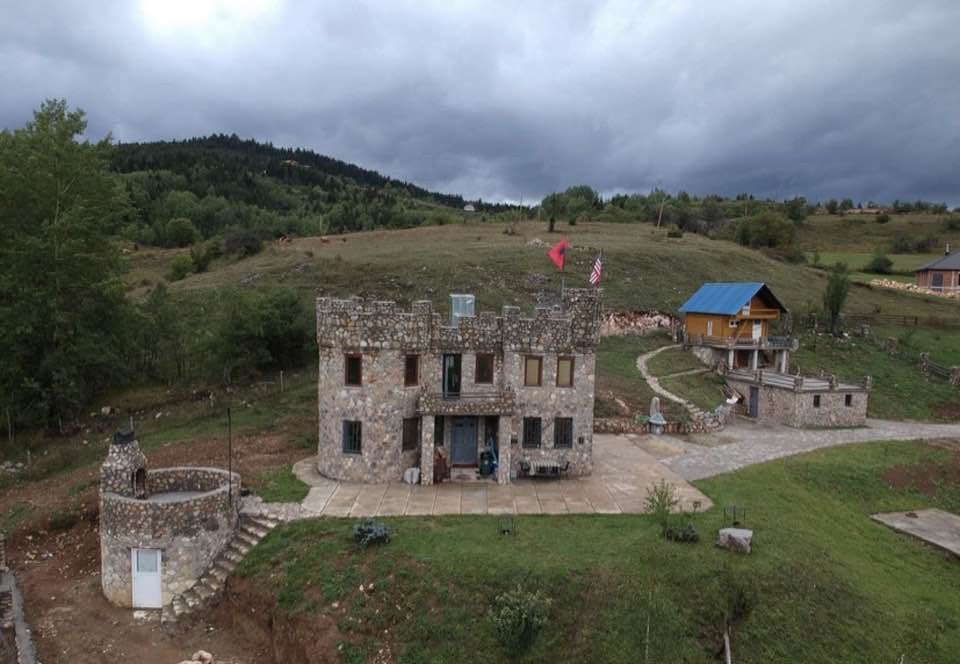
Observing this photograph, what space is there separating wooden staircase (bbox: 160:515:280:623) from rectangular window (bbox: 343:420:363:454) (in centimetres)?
463

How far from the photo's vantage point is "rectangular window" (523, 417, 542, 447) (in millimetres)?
26531

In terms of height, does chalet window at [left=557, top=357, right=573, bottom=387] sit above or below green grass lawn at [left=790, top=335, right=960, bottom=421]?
above

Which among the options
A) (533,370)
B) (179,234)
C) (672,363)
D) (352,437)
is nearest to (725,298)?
(672,363)

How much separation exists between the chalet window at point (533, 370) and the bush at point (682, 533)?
28.1 ft

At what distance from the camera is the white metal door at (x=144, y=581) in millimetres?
19906

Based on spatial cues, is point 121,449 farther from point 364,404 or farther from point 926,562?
point 926,562

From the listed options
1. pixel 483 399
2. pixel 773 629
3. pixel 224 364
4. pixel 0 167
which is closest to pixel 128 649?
pixel 483 399

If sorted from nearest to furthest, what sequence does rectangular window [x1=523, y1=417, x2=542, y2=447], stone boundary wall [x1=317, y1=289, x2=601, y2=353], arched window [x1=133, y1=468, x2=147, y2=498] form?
arched window [x1=133, y1=468, x2=147, y2=498] → stone boundary wall [x1=317, y1=289, x2=601, y2=353] → rectangular window [x1=523, y1=417, x2=542, y2=447]

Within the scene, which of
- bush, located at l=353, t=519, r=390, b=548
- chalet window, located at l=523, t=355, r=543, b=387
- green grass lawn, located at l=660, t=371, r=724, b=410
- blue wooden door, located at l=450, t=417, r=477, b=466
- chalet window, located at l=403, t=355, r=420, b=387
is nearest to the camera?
bush, located at l=353, t=519, r=390, b=548

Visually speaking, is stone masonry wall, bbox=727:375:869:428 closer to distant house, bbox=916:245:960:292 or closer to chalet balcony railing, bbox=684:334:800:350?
chalet balcony railing, bbox=684:334:800:350

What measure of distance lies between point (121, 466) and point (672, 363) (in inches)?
1479

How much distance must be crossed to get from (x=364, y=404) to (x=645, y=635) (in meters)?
13.6

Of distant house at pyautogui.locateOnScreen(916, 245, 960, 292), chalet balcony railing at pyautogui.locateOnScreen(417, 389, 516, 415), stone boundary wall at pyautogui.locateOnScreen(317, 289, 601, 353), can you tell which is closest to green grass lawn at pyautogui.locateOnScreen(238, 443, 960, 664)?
chalet balcony railing at pyautogui.locateOnScreen(417, 389, 516, 415)

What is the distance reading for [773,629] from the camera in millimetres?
16422
